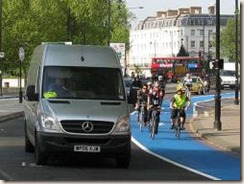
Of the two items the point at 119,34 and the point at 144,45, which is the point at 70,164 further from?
the point at 144,45

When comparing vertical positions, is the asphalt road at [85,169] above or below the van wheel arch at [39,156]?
→ below

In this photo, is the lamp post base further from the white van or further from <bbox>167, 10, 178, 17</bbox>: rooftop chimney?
<bbox>167, 10, 178, 17</bbox>: rooftop chimney

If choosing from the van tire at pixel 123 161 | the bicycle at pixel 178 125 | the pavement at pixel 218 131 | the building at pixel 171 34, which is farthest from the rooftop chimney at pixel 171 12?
the van tire at pixel 123 161

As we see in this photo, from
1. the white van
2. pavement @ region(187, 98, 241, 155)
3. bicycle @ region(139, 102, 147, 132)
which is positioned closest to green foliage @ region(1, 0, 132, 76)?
pavement @ region(187, 98, 241, 155)

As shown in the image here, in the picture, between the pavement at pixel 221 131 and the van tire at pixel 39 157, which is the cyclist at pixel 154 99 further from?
the van tire at pixel 39 157

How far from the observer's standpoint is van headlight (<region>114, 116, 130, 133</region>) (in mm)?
15250

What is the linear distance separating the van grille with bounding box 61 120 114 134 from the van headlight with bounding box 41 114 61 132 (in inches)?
5.4

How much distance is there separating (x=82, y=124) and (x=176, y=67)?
8804 centimetres

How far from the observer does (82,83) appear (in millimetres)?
16203

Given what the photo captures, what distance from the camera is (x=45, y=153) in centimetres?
1519

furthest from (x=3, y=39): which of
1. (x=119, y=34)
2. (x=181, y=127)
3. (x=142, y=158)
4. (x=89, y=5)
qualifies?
(x=142, y=158)

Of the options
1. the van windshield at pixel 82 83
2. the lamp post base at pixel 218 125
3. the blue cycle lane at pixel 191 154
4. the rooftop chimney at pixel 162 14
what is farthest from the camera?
the rooftop chimney at pixel 162 14

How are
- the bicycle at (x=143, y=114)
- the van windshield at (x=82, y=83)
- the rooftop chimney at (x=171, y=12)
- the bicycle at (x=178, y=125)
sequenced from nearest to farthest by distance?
the van windshield at (x=82, y=83) < the bicycle at (x=178, y=125) < the bicycle at (x=143, y=114) < the rooftop chimney at (x=171, y=12)

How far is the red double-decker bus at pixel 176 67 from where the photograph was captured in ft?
330
